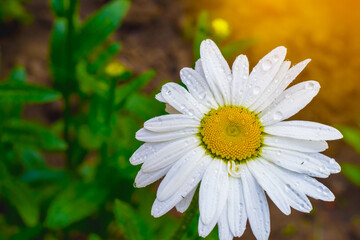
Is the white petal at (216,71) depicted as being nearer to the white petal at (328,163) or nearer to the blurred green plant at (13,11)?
the white petal at (328,163)

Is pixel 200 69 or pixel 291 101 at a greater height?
pixel 200 69

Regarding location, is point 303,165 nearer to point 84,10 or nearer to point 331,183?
point 331,183

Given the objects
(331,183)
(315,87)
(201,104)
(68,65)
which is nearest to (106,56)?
(68,65)

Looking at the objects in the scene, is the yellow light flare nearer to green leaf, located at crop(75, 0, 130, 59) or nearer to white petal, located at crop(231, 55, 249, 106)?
green leaf, located at crop(75, 0, 130, 59)

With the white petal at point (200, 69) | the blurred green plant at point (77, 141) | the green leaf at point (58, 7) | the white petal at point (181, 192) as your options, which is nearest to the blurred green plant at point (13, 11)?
the blurred green plant at point (77, 141)

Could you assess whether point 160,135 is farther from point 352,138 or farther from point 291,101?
point 352,138

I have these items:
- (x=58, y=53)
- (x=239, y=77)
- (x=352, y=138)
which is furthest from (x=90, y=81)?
(x=352, y=138)
